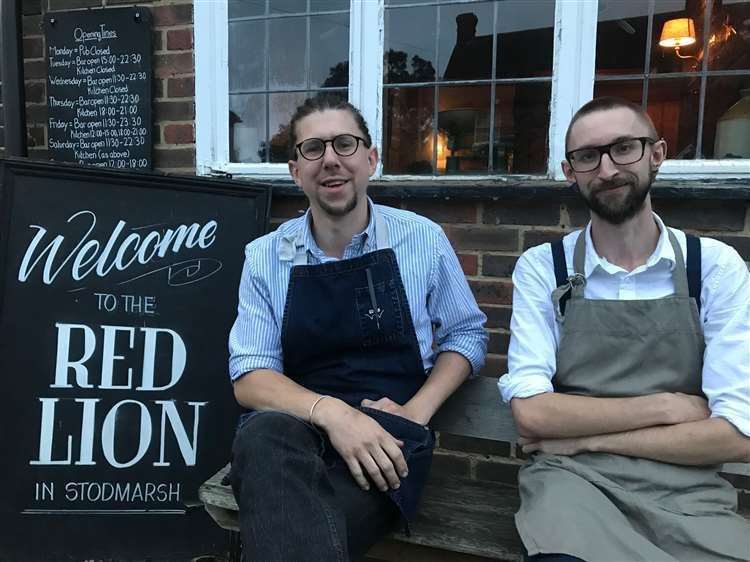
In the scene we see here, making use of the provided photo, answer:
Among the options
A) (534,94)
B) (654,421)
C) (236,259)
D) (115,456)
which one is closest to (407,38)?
(534,94)

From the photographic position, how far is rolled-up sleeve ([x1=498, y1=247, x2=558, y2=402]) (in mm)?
1513

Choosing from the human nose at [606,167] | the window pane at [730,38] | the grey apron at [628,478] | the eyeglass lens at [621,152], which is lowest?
the grey apron at [628,478]

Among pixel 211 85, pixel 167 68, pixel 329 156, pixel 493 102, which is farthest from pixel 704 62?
pixel 167 68

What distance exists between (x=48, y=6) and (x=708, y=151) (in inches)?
108

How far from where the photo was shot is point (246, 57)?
2.58 metres

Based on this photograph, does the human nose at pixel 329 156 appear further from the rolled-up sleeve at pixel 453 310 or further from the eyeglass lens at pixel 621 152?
the eyeglass lens at pixel 621 152

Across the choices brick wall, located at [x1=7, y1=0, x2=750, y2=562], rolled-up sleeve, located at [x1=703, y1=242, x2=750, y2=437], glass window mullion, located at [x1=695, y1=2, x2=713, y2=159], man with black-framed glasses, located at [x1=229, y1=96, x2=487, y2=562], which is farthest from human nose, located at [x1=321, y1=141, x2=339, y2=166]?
glass window mullion, located at [x1=695, y1=2, x2=713, y2=159]

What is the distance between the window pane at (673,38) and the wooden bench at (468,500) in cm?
129

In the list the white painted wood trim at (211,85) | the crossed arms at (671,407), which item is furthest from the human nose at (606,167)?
the white painted wood trim at (211,85)

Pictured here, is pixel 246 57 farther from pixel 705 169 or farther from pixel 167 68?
pixel 705 169

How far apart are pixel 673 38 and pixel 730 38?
7.0 inches

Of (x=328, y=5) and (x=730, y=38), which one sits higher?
(x=328, y=5)

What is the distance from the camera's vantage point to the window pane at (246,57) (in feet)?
8.37

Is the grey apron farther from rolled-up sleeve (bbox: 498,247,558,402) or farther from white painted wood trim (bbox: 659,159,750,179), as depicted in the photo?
white painted wood trim (bbox: 659,159,750,179)
